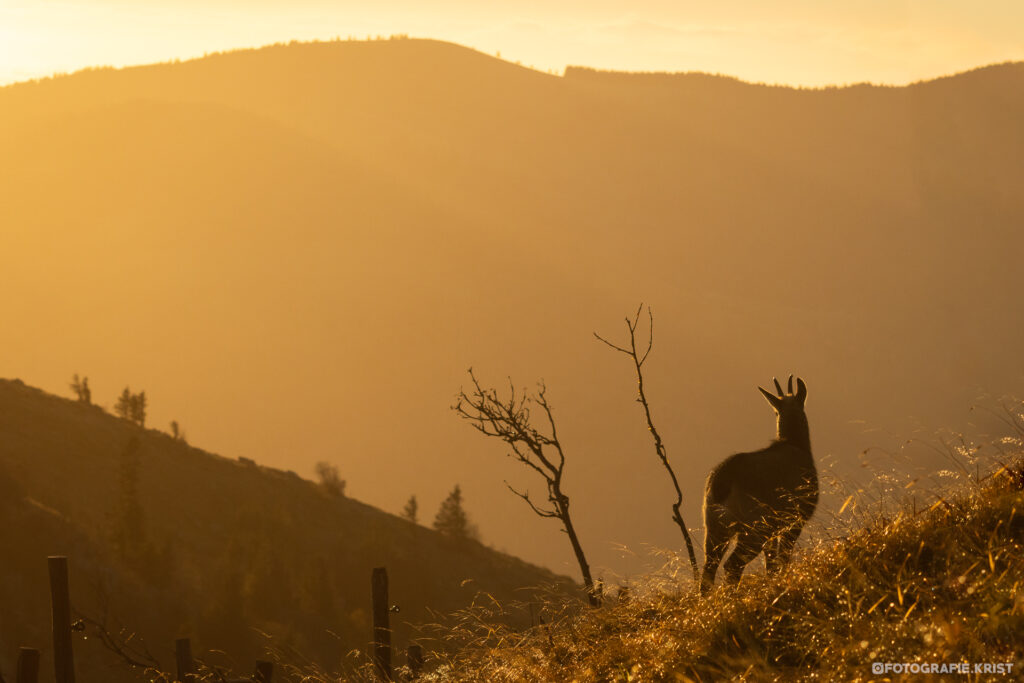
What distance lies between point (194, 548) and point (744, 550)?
69846 mm

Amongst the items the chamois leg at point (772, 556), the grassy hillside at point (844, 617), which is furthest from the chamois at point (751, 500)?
the grassy hillside at point (844, 617)

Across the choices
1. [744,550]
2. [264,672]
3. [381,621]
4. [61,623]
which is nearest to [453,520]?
[381,621]

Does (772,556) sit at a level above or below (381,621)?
above

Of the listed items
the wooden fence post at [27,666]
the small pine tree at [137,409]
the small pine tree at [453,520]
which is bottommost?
the wooden fence post at [27,666]

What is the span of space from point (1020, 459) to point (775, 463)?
76.6 inches

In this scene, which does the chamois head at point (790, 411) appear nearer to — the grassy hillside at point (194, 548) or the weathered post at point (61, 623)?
the weathered post at point (61, 623)

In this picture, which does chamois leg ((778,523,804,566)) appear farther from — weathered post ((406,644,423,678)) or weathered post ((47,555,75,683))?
weathered post ((47,555,75,683))

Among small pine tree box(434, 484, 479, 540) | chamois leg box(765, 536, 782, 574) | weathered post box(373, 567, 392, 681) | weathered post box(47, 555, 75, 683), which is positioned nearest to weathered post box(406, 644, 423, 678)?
weathered post box(373, 567, 392, 681)

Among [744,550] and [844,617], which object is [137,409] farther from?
[844,617]

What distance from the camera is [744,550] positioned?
26.2 feet

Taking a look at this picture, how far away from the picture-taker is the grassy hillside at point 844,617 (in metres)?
5.33

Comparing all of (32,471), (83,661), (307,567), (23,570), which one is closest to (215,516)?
(307,567)

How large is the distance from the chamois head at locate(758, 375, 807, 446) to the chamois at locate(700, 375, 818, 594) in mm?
575

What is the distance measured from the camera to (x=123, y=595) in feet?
171
